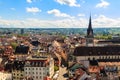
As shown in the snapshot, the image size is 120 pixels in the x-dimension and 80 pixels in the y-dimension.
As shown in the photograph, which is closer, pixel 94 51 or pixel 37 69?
pixel 37 69

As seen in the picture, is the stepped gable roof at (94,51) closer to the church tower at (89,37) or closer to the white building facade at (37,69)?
the church tower at (89,37)

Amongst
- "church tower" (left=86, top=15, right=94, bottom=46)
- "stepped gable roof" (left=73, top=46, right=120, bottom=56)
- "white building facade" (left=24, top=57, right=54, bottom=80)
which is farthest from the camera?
"church tower" (left=86, top=15, right=94, bottom=46)

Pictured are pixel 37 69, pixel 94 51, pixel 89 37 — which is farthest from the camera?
pixel 89 37

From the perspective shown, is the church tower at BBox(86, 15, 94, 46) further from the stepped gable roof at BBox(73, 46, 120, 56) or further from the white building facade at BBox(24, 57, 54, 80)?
the white building facade at BBox(24, 57, 54, 80)

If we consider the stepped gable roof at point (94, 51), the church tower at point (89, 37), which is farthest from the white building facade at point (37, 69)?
the church tower at point (89, 37)

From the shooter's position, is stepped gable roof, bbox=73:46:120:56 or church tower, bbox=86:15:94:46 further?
church tower, bbox=86:15:94:46

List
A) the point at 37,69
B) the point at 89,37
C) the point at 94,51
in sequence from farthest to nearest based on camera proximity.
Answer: the point at 89,37 → the point at 94,51 → the point at 37,69

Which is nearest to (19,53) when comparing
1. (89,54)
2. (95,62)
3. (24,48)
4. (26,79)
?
(24,48)

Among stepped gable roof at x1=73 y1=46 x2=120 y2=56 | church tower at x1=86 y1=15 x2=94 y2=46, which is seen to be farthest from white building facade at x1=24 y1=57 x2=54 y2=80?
church tower at x1=86 y1=15 x2=94 y2=46

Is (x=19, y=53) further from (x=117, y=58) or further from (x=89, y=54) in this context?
(x=117, y=58)

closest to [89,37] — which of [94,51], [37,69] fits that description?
[94,51]

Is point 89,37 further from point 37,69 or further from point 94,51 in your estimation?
point 37,69
